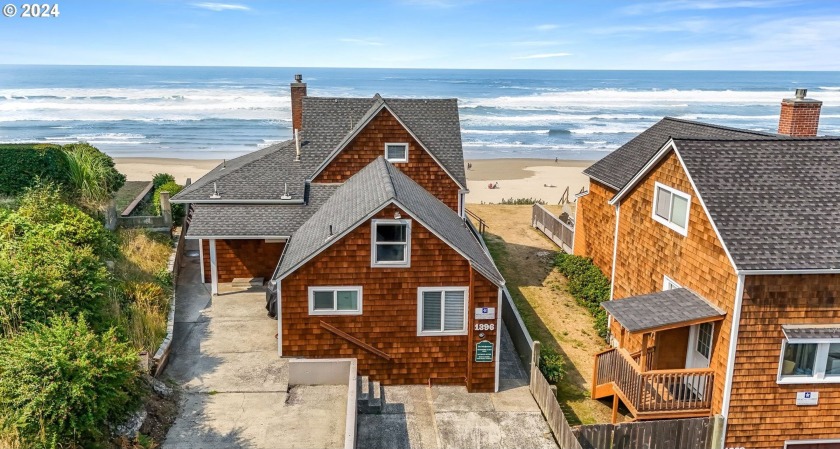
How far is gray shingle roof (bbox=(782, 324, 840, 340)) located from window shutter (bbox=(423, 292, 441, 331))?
7.53 metres

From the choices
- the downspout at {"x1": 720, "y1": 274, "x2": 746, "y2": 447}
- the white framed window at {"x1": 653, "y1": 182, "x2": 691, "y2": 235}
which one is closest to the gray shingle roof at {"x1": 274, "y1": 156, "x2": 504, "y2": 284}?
the white framed window at {"x1": 653, "y1": 182, "x2": 691, "y2": 235}

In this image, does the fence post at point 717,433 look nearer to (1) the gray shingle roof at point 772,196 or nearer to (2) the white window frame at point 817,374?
(2) the white window frame at point 817,374

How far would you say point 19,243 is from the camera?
49.9 ft

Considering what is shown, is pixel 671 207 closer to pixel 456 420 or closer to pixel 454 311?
pixel 454 311

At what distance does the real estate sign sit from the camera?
15641 millimetres

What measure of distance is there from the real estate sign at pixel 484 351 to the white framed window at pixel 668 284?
4.76m

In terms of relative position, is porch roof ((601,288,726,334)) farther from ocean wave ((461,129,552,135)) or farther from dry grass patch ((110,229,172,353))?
ocean wave ((461,129,552,135))

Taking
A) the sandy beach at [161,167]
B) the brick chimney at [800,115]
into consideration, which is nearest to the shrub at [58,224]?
the brick chimney at [800,115]

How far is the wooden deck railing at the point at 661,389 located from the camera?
548 inches

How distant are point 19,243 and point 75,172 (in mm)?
9507

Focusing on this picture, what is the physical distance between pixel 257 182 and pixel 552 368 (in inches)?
482

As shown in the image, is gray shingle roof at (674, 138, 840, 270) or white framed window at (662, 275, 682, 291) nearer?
gray shingle roof at (674, 138, 840, 270)

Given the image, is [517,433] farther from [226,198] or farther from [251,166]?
[251,166]

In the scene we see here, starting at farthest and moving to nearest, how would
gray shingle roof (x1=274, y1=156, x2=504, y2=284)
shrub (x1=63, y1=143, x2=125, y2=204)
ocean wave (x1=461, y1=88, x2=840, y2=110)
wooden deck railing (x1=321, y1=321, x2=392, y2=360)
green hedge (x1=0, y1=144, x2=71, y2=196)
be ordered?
ocean wave (x1=461, y1=88, x2=840, y2=110) < shrub (x1=63, y1=143, x2=125, y2=204) < green hedge (x1=0, y1=144, x2=71, y2=196) < wooden deck railing (x1=321, y1=321, x2=392, y2=360) < gray shingle roof (x1=274, y1=156, x2=504, y2=284)
